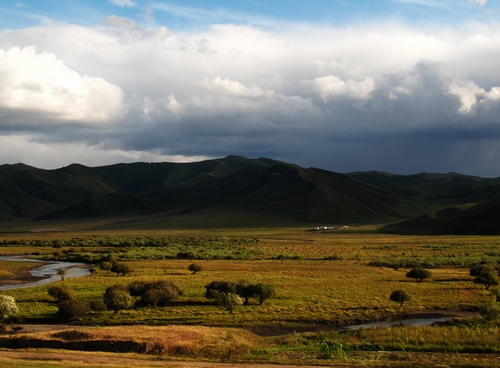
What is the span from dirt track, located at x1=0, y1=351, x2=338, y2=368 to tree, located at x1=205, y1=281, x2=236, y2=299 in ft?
54.7

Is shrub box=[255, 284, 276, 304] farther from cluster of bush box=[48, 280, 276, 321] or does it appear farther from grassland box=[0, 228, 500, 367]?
grassland box=[0, 228, 500, 367]

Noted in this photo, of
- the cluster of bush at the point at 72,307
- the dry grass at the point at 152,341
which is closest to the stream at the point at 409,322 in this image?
the dry grass at the point at 152,341

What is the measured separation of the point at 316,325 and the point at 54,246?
92.6 metres

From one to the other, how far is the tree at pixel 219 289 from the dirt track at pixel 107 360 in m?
16.7

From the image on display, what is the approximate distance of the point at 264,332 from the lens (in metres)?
35.4

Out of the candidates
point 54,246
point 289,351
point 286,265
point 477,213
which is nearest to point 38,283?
point 286,265

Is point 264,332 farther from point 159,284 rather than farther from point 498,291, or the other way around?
point 498,291

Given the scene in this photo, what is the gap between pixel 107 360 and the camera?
2534 centimetres

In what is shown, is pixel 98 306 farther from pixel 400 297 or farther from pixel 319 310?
pixel 400 297

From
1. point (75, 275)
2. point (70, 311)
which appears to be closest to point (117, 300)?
point (70, 311)

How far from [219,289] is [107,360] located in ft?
66.7

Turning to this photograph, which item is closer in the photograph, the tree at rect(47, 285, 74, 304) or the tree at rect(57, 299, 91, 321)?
the tree at rect(57, 299, 91, 321)

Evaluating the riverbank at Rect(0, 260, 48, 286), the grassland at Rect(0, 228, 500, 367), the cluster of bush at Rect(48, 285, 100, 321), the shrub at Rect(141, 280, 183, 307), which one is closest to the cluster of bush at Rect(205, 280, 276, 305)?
the grassland at Rect(0, 228, 500, 367)

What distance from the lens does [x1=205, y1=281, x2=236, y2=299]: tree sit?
1713 inches
